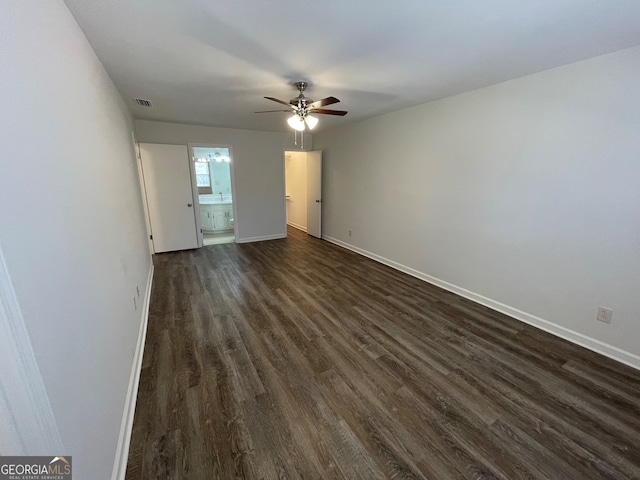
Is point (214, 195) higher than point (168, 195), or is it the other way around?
point (168, 195)

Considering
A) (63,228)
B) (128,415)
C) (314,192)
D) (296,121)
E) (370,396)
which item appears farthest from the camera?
(314,192)

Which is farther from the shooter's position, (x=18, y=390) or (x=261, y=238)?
(x=261, y=238)

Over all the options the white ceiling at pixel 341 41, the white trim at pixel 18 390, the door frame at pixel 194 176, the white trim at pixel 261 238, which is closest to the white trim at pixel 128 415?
the white trim at pixel 18 390

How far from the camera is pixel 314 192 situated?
6109 mm

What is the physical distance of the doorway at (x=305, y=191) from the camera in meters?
5.96

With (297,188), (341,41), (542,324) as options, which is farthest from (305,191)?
(542,324)

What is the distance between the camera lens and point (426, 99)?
330 centimetres

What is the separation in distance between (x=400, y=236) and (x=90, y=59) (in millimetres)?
3867

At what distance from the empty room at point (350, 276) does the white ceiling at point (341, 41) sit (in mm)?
21

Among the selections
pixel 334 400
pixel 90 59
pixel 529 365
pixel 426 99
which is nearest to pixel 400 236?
pixel 426 99

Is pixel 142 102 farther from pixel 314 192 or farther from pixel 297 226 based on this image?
pixel 297 226

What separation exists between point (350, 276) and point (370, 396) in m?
2.21

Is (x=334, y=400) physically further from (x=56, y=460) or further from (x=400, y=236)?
(x=400, y=236)

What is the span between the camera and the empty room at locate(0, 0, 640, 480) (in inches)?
38.0
